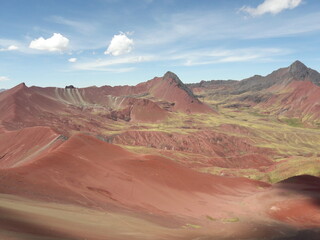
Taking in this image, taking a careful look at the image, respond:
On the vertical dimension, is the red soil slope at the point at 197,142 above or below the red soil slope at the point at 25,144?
below

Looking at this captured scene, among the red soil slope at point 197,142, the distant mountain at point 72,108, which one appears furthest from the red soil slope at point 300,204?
the distant mountain at point 72,108

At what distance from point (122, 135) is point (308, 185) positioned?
72403 millimetres

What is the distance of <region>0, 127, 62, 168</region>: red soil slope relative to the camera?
50.1 m

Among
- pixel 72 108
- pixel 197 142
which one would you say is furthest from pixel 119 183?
pixel 72 108

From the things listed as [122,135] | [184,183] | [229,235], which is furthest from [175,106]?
[229,235]

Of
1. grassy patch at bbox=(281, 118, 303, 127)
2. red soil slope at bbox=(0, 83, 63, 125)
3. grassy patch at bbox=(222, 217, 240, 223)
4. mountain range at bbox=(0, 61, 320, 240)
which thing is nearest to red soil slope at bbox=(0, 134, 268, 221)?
mountain range at bbox=(0, 61, 320, 240)

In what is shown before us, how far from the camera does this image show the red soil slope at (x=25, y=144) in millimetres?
50103

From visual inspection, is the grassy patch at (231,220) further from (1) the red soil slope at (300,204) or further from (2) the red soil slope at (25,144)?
(2) the red soil slope at (25,144)

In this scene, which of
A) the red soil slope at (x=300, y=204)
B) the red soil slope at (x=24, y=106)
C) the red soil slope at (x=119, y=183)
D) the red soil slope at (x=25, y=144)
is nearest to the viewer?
the red soil slope at (x=119, y=183)

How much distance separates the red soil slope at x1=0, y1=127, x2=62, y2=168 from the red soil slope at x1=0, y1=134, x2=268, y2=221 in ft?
40.1

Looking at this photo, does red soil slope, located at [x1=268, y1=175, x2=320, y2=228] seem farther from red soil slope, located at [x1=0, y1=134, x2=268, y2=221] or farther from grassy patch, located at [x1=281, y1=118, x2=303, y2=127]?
grassy patch, located at [x1=281, y1=118, x2=303, y2=127]

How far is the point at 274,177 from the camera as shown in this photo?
5219 cm

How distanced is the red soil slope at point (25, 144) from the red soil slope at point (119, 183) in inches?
481

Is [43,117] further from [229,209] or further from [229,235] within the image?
[229,235]
